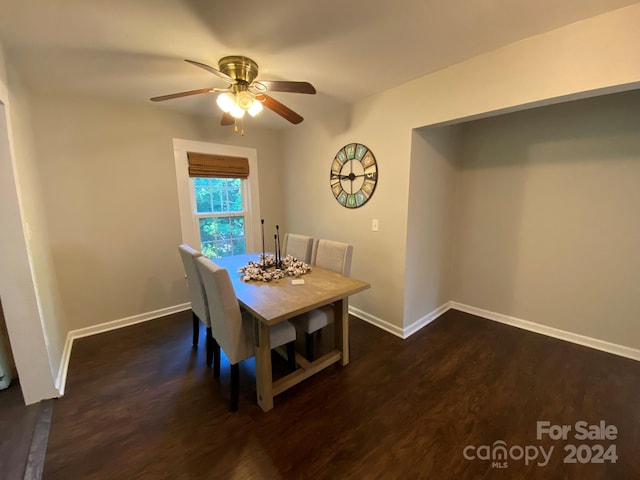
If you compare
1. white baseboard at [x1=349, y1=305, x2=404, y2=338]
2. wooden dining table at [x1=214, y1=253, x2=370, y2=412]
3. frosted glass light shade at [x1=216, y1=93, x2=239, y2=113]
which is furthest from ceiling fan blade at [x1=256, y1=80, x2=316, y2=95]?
white baseboard at [x1=349, y1=305, x2=404, y2=338]

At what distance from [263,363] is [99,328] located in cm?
218

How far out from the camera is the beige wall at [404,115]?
1456 mm

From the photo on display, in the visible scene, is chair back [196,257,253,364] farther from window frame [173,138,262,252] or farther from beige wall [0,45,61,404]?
window frame [173,138,262,252]

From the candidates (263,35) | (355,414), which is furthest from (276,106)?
(355,414)

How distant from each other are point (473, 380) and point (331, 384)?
1073mm

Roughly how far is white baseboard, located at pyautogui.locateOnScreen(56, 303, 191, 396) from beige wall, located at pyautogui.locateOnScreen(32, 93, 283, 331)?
0.05 meters

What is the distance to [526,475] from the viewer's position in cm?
134

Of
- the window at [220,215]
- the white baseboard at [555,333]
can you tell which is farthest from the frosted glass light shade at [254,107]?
the white baseboard at [555,333]

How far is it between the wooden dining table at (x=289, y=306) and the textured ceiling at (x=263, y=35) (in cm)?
162

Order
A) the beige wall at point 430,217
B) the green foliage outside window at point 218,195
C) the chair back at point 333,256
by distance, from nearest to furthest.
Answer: the chair back at point 333,256
the beige wall at point 430,217
the green foliage outside window at point 218,195

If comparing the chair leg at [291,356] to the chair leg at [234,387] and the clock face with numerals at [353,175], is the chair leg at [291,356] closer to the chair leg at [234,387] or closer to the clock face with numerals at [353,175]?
the chair leg at [234,387]

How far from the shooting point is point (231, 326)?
5.44 ft

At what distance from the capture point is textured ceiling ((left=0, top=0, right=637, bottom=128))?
53.3 inches

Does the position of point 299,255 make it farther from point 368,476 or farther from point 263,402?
point 368,476
